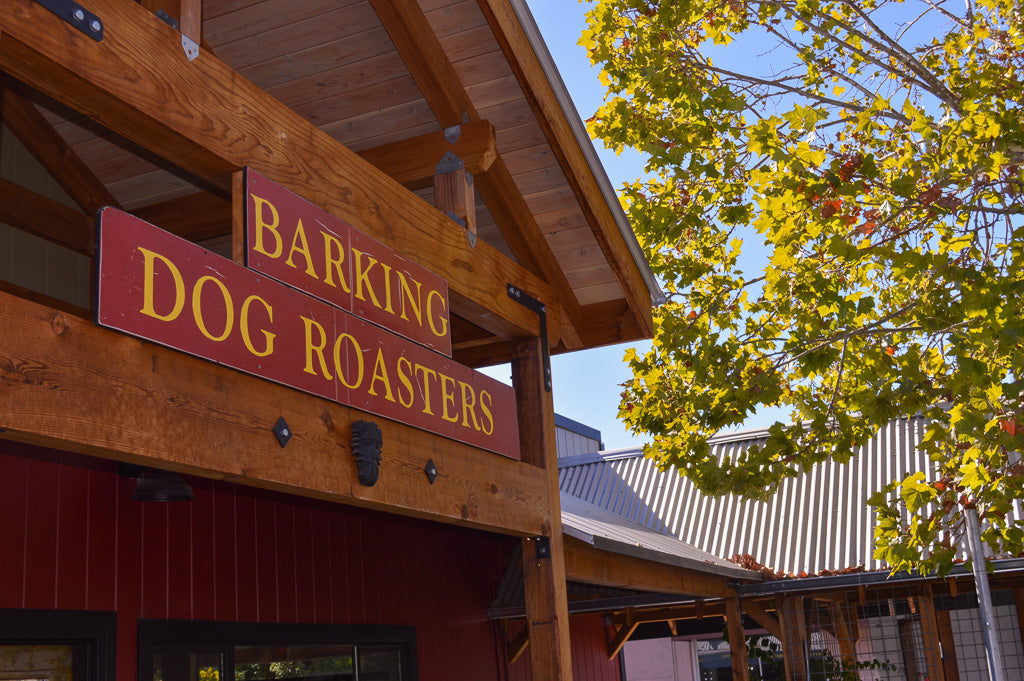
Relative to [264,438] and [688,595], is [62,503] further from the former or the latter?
[688,595]

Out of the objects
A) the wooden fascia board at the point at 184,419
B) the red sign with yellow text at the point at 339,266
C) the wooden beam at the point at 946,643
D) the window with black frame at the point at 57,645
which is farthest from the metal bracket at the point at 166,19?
the wooden beam at the point at 946,643

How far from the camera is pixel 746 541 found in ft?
46.7

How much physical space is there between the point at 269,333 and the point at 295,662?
4.19 meters

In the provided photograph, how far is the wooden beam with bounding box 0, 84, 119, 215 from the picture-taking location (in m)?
6.65

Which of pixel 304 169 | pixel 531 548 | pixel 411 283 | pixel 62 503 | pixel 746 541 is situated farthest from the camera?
pixel 746 541

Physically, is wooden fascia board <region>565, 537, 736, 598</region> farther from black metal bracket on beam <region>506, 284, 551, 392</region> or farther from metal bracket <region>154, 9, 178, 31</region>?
metal bracket <region>154, 9, 178, 31</region>

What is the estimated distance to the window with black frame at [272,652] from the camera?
250 inches

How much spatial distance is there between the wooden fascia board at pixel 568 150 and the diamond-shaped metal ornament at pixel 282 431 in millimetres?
2991

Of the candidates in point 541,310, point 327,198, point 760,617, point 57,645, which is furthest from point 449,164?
point 760,617

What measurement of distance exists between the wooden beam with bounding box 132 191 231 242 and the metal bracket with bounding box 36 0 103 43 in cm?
315

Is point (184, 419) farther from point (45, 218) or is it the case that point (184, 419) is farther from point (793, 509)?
point (793, 509)

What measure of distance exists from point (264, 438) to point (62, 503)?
2549 millimetres

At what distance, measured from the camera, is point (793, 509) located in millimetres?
14523

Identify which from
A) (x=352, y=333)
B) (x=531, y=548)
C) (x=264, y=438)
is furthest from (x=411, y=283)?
(x=531, y=548)
